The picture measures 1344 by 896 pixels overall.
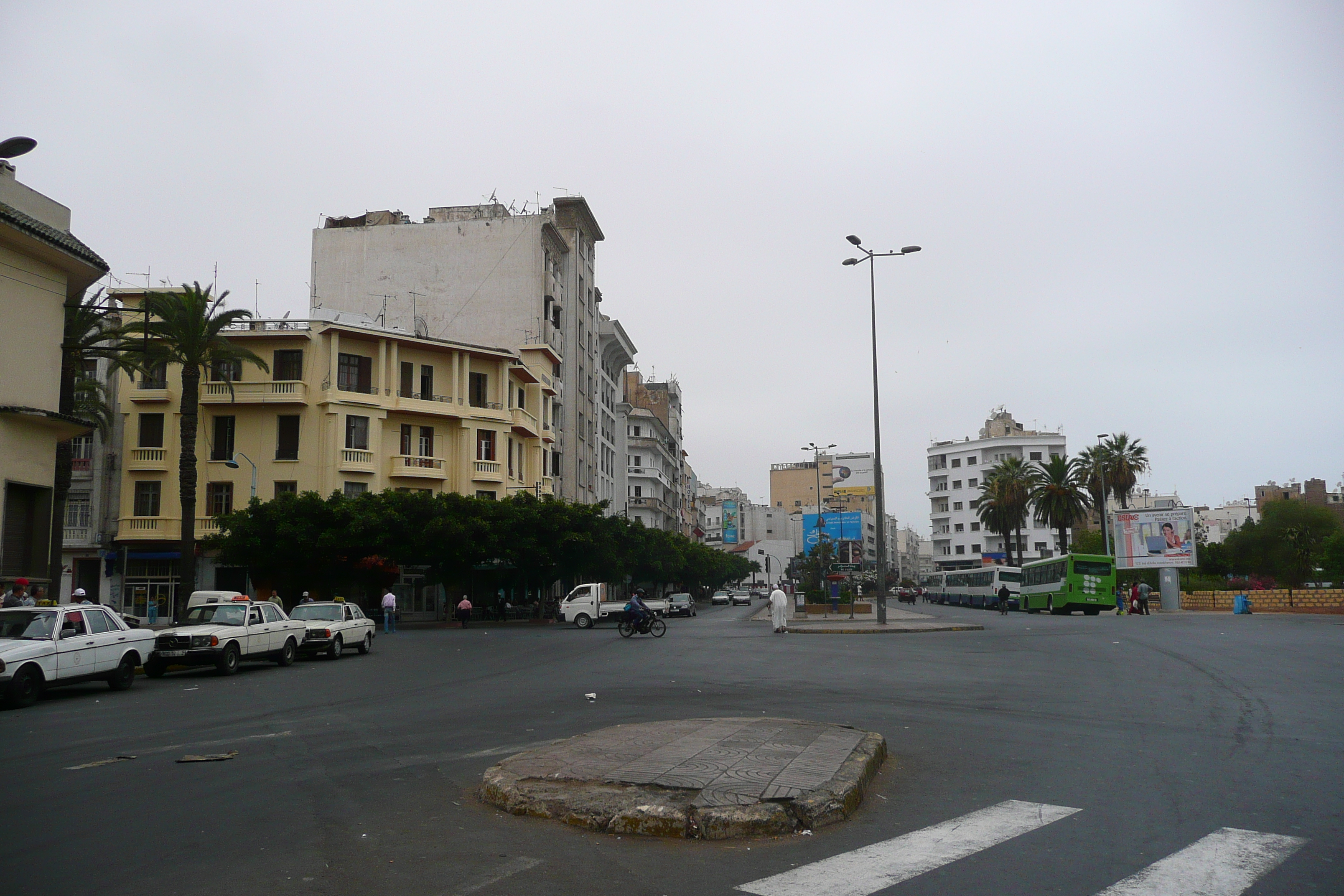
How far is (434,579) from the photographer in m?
47.5

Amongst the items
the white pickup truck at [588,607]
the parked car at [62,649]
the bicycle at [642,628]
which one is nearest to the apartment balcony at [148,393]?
the white pickup truck at [588,607]

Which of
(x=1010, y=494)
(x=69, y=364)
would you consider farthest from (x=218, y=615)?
(x=1010, y=494)

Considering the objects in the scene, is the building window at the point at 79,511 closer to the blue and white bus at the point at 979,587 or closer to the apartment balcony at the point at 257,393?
the apartment balcony at the point at 257,393

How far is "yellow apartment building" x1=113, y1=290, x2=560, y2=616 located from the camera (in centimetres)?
4981

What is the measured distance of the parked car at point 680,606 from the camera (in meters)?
61.2

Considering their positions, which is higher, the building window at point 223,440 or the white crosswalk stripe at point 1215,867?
the building window at point 223,440

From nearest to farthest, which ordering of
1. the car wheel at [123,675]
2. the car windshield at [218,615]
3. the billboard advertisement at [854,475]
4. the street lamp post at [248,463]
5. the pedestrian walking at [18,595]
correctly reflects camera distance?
the car wheel at [123,675]
the pedestrian walking at [18,595]
the car windshield at [218,615]
the street lamp post at [248,463]
the billboard advertisement at [854,475]

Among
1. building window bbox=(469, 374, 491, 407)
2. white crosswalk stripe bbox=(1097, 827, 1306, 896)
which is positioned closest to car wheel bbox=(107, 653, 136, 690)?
white crosswalk stripe bbox=(1097, 827, 1306, 896)

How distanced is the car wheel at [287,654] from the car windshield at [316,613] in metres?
2.53

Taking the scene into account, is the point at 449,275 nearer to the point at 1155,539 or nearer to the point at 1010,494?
the point at 1155,539

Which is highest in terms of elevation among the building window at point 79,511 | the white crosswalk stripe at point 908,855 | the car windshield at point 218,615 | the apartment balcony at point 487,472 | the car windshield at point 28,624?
the apartment balcony at point 487,472

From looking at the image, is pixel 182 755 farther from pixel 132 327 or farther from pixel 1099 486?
pixel 1099 486

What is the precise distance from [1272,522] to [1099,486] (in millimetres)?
13019

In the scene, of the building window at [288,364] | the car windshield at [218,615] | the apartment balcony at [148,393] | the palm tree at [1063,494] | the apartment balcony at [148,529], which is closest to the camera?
the car windshield at [218,615]
